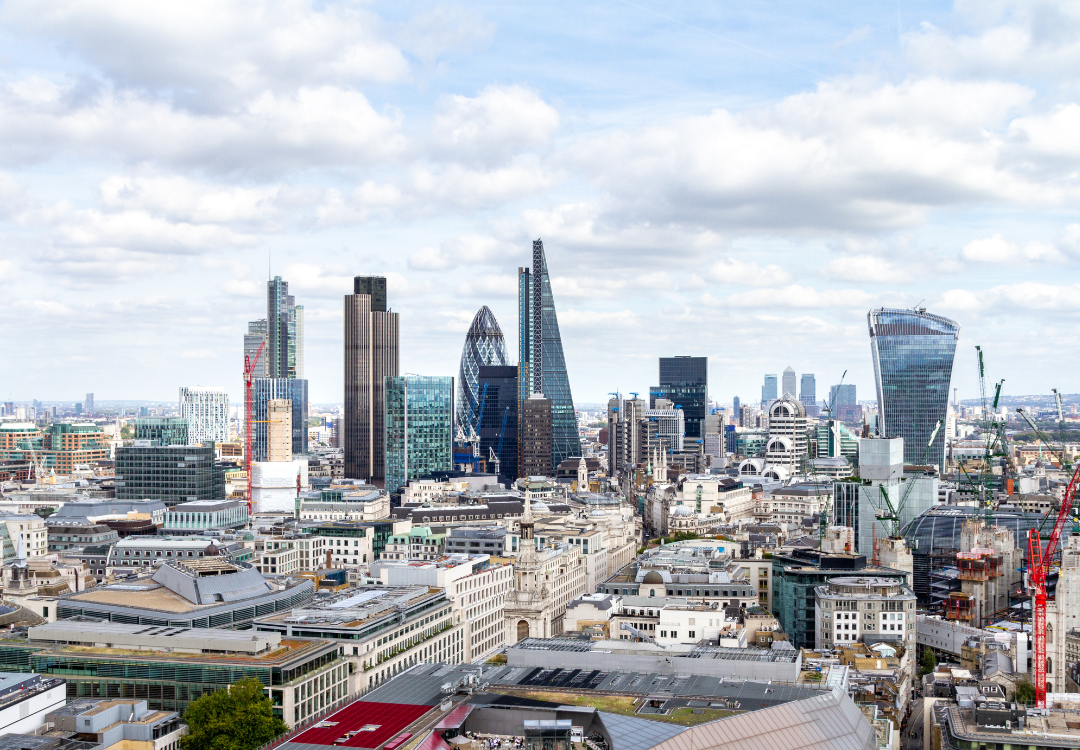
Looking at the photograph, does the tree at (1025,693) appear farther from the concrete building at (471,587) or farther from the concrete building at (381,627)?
the concrete building at (381,627)

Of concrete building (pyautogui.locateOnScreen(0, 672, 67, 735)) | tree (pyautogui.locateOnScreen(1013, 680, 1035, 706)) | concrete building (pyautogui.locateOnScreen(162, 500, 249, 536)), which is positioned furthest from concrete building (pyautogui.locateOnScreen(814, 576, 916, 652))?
concrete building (pyautogui.locateOnScreen(162, 500, 249, 536))

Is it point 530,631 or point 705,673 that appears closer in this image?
point 705,673

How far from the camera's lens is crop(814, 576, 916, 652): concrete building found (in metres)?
106

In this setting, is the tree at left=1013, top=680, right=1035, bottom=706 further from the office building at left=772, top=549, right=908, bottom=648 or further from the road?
the office building at left=772, top=549, right=908, bottom=648

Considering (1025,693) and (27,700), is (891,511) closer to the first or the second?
(1025,693)

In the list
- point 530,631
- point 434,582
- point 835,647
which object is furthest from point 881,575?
point 434,582

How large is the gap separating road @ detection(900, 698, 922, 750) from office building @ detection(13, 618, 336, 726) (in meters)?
39.1

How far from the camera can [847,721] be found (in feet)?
218

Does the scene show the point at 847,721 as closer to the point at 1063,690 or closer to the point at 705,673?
the point at 705,673

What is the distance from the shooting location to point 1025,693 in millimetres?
87000

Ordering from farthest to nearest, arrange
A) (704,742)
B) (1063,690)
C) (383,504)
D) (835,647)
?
(383,504)
(835,647)
(1063,690)
(704,742)

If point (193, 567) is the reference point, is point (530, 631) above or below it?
below

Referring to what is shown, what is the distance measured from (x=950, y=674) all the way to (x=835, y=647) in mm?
11044

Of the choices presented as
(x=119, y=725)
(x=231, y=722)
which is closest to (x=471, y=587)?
(x=231, y=722)
